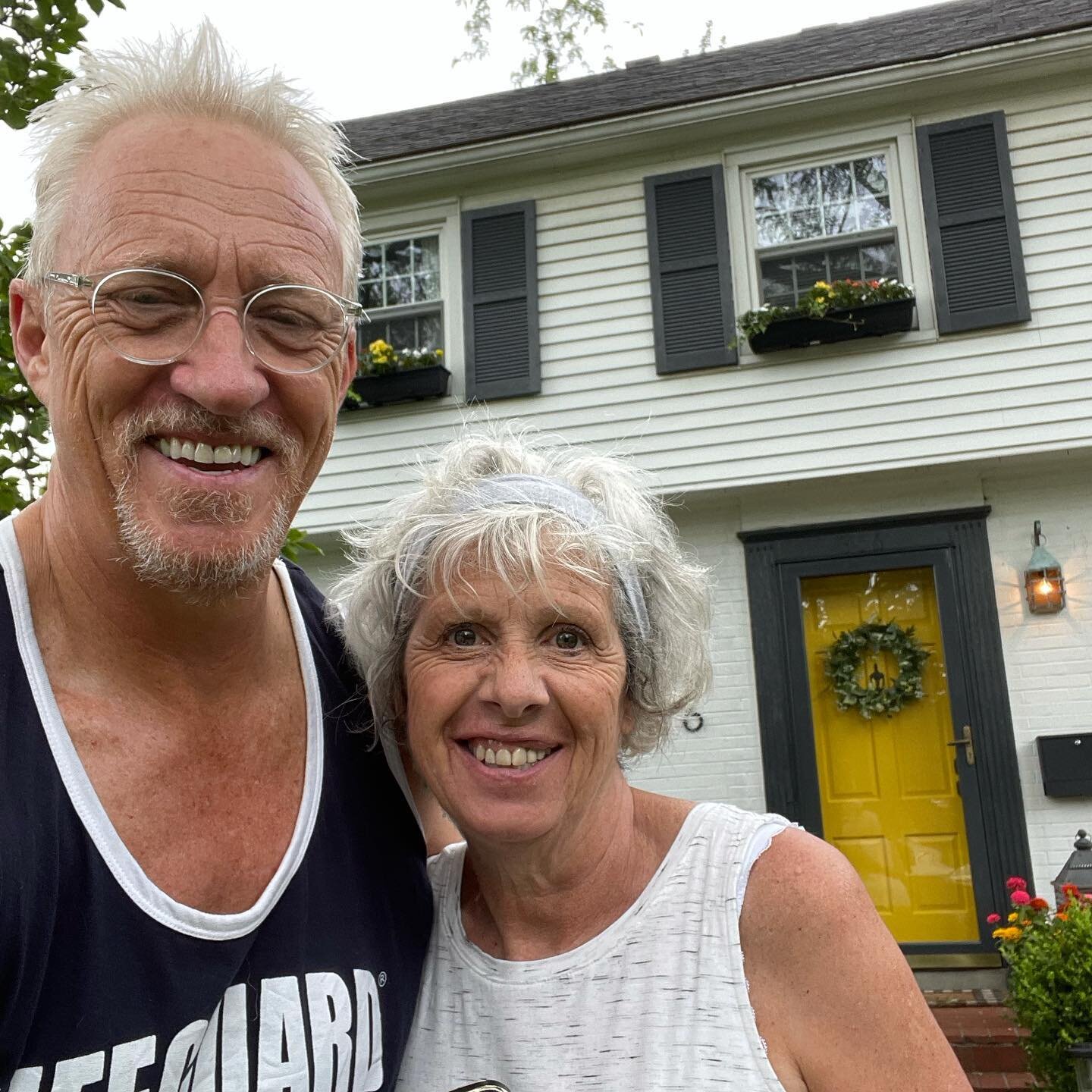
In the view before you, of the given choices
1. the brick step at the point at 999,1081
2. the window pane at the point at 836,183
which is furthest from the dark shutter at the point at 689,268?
the brick step at the point at 999,1081

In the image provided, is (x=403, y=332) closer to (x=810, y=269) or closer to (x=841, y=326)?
(x=810, y=269)

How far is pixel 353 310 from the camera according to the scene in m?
1.51

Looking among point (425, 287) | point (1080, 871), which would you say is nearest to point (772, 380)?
point (425, 287)

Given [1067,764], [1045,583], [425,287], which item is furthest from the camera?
[425,287]

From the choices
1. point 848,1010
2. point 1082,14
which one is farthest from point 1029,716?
point 848,1010

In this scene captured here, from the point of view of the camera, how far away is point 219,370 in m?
1.27

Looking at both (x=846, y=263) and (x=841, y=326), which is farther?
(x=846, y=263)

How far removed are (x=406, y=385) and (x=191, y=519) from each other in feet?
20.2

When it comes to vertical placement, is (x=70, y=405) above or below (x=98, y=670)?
above

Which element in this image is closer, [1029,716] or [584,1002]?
[584,1002]

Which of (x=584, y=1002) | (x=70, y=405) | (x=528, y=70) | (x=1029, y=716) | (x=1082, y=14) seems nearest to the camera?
(x=70, y=405)

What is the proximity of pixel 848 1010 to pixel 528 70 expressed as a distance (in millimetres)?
15553

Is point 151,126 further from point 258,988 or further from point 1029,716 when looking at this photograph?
point 1029,716

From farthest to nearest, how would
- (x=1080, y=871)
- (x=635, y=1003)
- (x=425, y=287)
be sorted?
1. (x=425, y=287)
2. (x=1080, y=871)
3. (x=635, y=1003)
